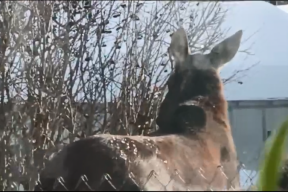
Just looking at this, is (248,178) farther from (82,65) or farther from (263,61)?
(263,61)

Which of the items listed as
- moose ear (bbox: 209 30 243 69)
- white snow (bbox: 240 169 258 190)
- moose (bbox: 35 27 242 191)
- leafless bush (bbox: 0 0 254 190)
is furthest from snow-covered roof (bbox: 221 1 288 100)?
moose (bbox: 35 27 242 191)

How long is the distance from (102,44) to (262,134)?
8.35 ft

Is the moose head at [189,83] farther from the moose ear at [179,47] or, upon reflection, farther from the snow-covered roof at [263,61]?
the snow-covered roof at [263,61]

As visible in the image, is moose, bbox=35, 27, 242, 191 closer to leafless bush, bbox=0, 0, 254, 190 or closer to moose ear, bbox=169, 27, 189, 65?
moose ear, bbox=169, 27, 189, 65

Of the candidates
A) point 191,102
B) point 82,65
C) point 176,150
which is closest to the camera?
point 176,150

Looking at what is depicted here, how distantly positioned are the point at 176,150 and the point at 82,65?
2.60 meters

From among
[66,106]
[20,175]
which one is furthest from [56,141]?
[20,175]

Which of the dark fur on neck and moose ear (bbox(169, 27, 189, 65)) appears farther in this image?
moose ear (bbox(169, 27, 189, 65))

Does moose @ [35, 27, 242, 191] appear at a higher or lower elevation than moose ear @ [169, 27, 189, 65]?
lower

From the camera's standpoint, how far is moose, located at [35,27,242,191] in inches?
141

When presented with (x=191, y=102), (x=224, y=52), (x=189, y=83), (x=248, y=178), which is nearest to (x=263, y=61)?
(x=224, y=52)

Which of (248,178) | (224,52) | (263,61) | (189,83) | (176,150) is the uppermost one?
(224,52)

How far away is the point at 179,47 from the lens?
4.95 m

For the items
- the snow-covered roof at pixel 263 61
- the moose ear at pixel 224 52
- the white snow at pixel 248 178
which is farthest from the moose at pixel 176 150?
the snow-covered roof at pixel 263 61
